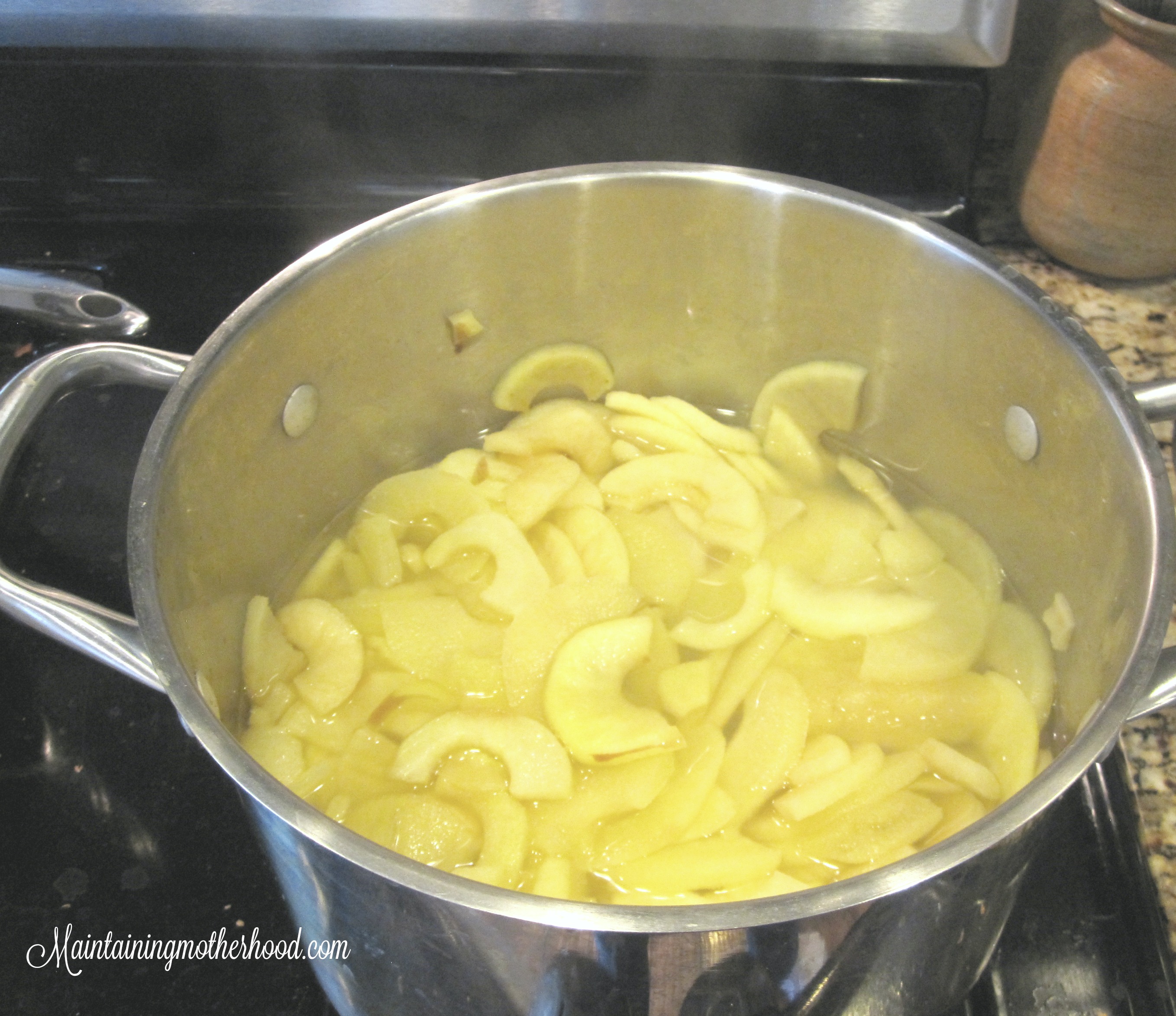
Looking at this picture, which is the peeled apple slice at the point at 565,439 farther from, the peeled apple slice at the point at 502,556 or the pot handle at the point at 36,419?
the pot handle at the point at 36,419

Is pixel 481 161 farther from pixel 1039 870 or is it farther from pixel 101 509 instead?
pixel 1039 870

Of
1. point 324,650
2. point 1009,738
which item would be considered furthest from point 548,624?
point 1009,738

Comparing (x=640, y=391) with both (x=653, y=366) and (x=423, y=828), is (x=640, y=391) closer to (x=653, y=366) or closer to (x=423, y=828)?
(x=653, y=366)

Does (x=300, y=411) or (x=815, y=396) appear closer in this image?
(x=300, y=411)

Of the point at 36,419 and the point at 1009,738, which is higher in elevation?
the point at 36,419

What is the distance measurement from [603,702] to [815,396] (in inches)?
19.1

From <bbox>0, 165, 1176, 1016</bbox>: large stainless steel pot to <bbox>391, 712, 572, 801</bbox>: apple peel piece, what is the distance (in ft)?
0.64

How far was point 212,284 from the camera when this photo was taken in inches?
53.3

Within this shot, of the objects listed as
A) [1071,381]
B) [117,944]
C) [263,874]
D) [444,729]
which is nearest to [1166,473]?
[1071,381]

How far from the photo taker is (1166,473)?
815 millimetres

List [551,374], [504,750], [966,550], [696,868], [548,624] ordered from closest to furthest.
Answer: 1. [696,868]
2. [504,750]
3. [548,624]
4. [966,550]
5. [551,374]

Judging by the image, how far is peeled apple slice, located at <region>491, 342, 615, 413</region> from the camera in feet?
4.21

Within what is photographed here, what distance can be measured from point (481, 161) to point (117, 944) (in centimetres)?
96

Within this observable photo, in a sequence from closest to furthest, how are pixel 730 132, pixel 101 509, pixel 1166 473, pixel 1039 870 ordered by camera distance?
pixel 1166 473
pixel 1039 870
pixel 101 509
pixel 730 132
